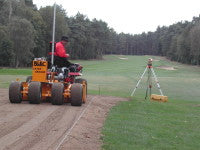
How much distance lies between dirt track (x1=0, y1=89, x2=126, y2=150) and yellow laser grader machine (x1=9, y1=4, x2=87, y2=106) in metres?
0.38

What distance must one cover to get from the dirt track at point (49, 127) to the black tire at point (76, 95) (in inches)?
12.7

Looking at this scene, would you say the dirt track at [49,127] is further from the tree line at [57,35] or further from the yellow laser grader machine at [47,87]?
the tree line at [57,35]

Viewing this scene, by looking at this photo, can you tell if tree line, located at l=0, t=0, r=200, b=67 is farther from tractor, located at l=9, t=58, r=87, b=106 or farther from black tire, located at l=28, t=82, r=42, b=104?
black tire, located at l=28, t=82, r=42, b=104

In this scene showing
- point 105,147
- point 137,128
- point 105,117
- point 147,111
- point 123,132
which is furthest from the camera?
point 147,111

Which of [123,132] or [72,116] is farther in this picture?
[72,116]

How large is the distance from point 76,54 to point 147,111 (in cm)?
9553

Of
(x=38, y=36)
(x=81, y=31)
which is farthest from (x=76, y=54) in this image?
(x=38, y=36)

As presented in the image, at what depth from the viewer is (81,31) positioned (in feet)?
346

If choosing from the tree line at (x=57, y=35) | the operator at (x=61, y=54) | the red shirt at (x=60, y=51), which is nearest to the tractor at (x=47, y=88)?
the operator at (x=61, y=54)

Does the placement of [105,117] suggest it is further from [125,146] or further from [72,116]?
[125,146]

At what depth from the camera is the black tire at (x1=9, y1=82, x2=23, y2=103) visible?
39.0 ft

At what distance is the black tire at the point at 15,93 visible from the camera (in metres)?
11.9

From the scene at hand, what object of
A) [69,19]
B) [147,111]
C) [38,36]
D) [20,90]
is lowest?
[147,111]

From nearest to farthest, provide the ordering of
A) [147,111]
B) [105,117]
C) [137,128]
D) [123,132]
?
[123,132] < [137,128] < [105,117] < [147,111]
